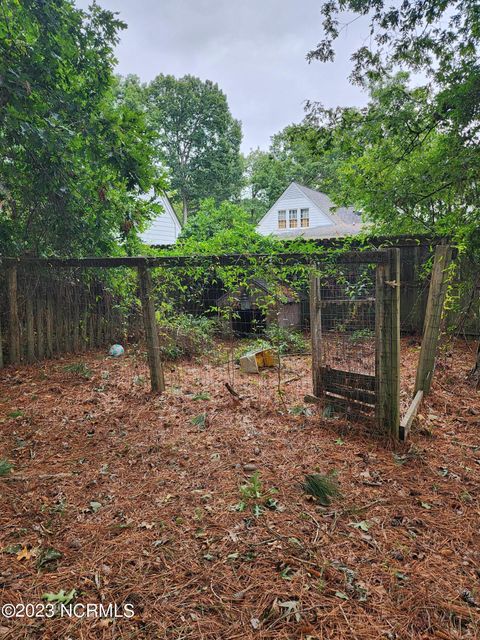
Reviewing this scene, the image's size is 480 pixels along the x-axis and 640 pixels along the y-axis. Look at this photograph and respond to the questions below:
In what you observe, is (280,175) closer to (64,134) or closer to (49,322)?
(49,322)

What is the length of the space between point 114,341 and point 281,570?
5420 millimetres

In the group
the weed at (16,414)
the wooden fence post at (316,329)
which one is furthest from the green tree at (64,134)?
the weed at (16,414)

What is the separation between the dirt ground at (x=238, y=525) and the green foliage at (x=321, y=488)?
0.05m

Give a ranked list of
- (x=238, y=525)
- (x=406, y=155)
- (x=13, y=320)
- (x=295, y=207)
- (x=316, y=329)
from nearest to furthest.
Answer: (x=238, y=525) < (x=316, y=329) < (x=406, y=155) < (x=13, y=320) < (x=295, y=207)

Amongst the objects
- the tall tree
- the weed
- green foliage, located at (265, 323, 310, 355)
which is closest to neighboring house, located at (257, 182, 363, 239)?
the tall tree

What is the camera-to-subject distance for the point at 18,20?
361 cm

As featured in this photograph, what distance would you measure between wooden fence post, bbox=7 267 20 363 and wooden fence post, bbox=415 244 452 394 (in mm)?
5730

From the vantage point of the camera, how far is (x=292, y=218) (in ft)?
66.0

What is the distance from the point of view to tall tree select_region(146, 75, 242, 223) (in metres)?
28.0

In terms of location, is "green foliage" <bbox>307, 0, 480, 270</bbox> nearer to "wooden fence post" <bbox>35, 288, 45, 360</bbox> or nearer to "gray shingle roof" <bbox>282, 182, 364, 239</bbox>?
"wooden fence post" <bbox>35, 288, 45, 360</bbox>

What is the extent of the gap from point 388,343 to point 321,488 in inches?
54.0

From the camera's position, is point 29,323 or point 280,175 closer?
point 29,323

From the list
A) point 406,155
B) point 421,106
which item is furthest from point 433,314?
point 421,106

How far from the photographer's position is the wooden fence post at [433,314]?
364 cm
